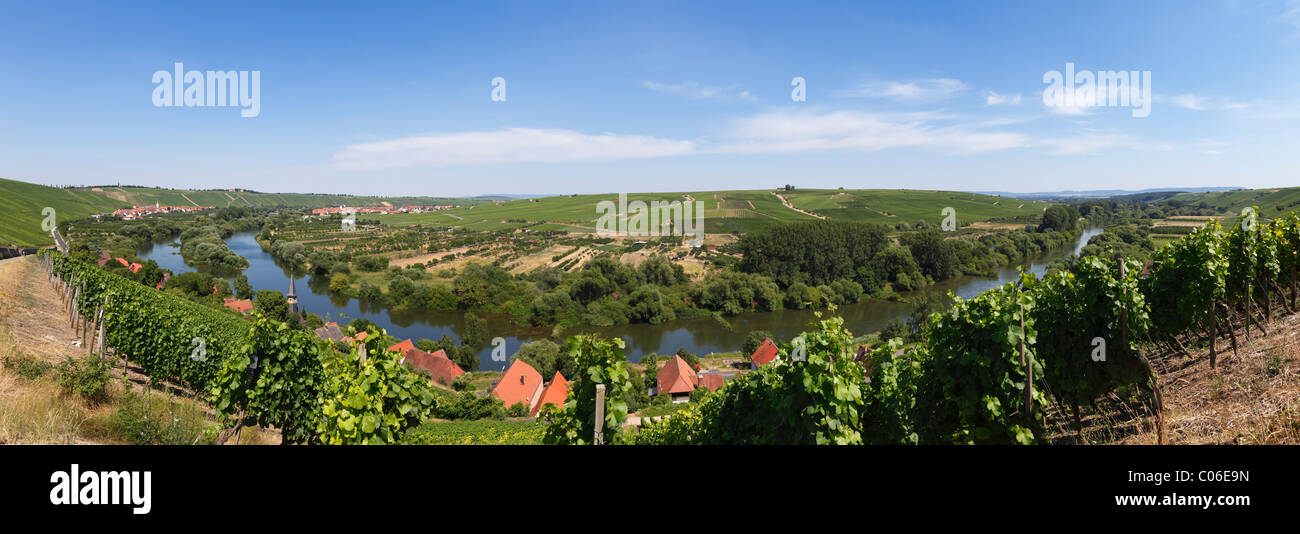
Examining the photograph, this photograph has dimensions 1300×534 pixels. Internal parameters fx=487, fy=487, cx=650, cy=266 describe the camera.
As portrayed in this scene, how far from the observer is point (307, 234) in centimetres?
11788

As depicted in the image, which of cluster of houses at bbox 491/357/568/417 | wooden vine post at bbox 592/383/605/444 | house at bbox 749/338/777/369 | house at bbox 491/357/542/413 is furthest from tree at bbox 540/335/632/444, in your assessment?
house at bbox 749/338/777/369

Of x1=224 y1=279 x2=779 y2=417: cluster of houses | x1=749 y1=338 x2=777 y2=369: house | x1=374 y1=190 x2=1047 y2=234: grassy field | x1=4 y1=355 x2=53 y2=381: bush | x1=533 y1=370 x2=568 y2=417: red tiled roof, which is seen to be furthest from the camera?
x1=374 y1=190 x2=1047 y2=234: grassy field

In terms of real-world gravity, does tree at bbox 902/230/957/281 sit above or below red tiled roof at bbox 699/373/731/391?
above

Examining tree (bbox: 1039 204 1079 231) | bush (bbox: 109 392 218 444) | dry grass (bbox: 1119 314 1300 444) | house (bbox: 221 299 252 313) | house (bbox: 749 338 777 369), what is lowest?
house (bbox: 749 338 777 369)

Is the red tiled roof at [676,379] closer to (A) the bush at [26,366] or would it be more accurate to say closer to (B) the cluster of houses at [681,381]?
(B) the cluster of houses at [681,381]

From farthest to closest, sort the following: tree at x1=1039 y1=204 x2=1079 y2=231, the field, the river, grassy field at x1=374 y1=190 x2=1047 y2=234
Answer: grassy field at x1=374 y1=190 x2=1047 y2=234, tree at x1=1039 y1=204 x2=1079 y2=231, the river, the field

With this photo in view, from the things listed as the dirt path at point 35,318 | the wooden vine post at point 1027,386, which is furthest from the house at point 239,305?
the wooden vine post at point 1027,386

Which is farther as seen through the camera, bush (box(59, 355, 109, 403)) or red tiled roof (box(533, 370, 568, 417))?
red tiled roof (box(533, 370, 568, 417))

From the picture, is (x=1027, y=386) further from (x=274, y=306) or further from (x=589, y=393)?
(x=274, y=306)

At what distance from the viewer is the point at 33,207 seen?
10356 centimetres

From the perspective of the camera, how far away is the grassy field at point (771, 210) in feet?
413

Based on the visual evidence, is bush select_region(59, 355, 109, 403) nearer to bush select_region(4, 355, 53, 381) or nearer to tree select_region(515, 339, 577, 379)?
bush select_region(4, 355, 53, 381)

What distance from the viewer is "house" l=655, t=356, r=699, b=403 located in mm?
26312
